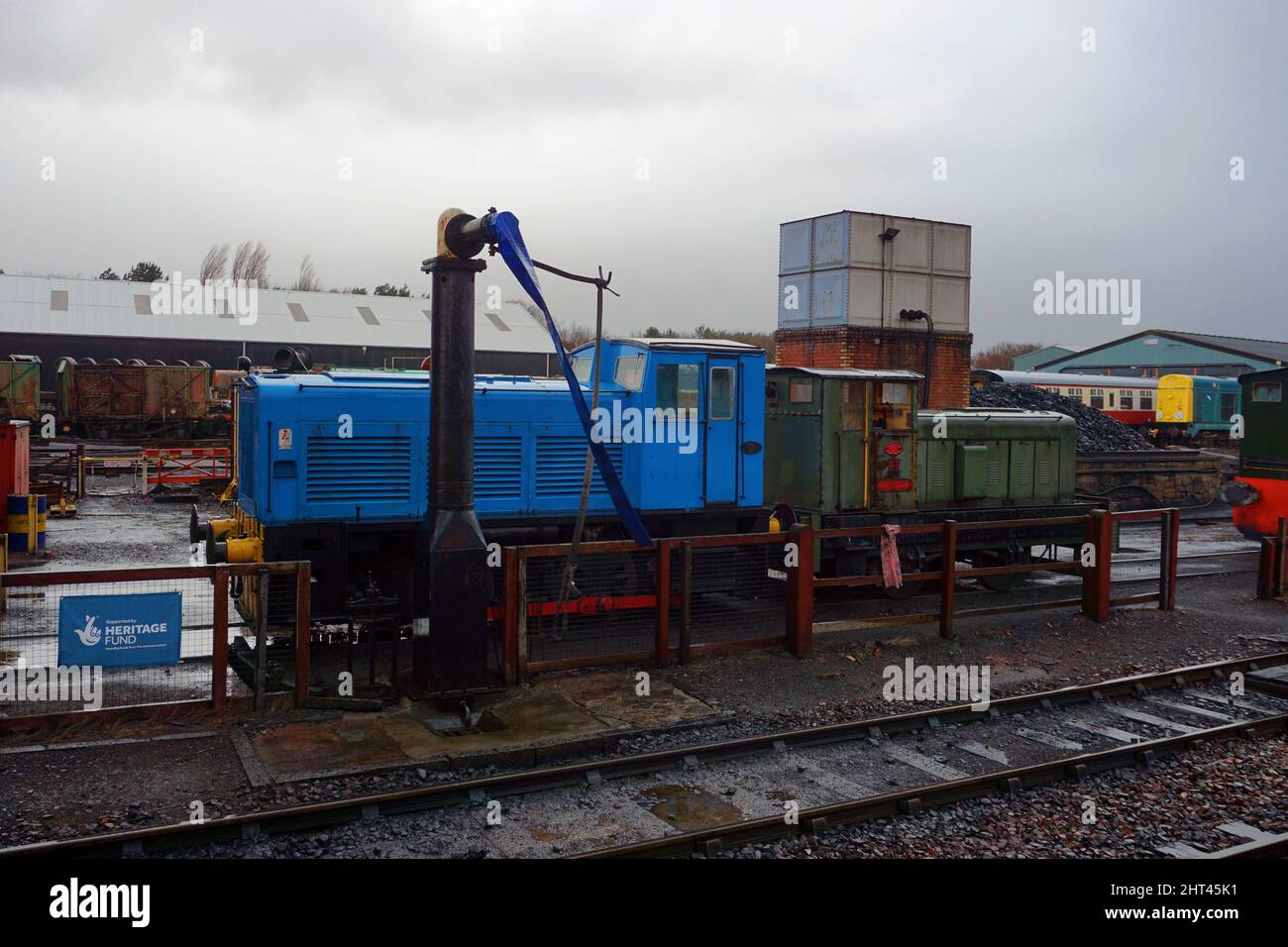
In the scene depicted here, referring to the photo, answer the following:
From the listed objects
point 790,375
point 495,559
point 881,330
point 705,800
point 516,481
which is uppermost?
point 881,330

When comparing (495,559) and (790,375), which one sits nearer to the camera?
(495,559)

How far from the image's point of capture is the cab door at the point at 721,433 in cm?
1228

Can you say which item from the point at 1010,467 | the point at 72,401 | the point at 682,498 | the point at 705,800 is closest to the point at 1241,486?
the point at 1010,467

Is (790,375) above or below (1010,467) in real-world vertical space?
above

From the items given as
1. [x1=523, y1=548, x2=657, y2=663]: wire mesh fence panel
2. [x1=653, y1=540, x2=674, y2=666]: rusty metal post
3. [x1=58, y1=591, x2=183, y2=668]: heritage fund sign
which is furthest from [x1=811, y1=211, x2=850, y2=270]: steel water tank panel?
[x1=58, y1=591, x2=183, y2=668]: heritage fund sign

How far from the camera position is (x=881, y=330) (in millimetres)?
28312

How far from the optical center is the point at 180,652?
28.9ft

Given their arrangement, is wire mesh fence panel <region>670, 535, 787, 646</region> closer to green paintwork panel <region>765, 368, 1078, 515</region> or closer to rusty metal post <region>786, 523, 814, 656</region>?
rusty metal post <region>786, 523, 814, 656</region>

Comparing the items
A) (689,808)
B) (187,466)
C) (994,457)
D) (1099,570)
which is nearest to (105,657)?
(689,808)

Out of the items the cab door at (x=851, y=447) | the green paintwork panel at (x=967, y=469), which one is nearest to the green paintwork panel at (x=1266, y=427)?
the green paintwork panel at (x=967, y=469)

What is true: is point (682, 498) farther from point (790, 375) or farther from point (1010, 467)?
point (1010, 467)

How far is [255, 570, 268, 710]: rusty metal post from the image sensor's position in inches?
313
